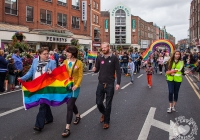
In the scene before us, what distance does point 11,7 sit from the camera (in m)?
25.2

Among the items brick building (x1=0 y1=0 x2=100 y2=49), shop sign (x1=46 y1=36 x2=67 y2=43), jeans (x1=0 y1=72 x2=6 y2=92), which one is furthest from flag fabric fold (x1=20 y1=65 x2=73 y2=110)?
shop sign (x1=46 y1=36 x2=67 y2=43)

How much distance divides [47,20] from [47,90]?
2715cm

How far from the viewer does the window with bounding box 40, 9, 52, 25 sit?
30.0 m

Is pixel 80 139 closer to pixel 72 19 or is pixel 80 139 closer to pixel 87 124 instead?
pixel 87 124

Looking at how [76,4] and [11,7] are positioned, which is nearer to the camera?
[11,7]

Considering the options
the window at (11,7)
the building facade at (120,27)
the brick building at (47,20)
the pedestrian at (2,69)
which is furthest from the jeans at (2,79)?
the building facade at (120,27)

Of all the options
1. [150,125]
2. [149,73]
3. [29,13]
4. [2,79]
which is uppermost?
[29,13]

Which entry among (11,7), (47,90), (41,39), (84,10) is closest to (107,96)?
(47,90)

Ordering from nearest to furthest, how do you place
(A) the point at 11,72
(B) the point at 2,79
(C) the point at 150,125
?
1. (C) the point at 150,125
2. (B) the point at 2,79
3. (A) the point at 11,72

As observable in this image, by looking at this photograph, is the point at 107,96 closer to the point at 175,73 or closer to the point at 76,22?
the point at 175,73

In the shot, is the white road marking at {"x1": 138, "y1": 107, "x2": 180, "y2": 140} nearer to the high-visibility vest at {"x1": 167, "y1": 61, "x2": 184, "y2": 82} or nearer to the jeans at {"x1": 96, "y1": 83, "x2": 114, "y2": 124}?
the jeans at {"x1": 96, "y1": 83, "x2": 114, "y2": 124}

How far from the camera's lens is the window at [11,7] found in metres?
24.5

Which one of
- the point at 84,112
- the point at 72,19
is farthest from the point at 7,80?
the point at 72,19

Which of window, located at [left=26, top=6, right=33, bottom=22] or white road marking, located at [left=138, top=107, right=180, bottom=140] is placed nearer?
white road marking, located at [left=138, top=107, right=180, bottom=140]
